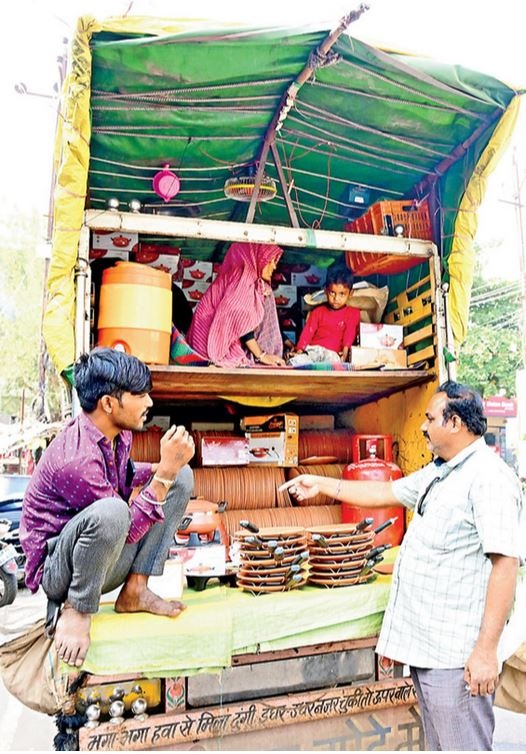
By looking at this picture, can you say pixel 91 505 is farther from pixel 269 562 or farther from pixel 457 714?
pixel 457 714

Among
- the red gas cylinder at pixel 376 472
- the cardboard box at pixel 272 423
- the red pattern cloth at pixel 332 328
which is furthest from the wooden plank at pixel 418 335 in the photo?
the cardboard box at pixel 272 423

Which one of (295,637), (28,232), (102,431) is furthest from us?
(28,232)

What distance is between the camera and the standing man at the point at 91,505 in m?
2.39

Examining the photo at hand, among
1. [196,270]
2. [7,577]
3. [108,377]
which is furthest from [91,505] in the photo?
[7,577]

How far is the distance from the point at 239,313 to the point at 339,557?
1.91 metres

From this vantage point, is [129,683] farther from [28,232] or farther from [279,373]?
[28,232]

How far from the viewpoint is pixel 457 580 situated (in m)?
2.51

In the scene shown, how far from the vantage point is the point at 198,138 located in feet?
12.7

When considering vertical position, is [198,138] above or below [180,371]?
above

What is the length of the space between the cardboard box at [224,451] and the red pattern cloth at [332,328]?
3.03 feet

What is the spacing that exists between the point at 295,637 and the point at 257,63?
9.73ft

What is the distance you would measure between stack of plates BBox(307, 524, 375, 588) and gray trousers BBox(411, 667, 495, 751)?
756mm

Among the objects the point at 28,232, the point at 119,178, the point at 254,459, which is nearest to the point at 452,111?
the point at 119,178

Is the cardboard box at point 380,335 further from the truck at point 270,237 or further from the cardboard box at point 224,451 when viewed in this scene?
the cardboard box at point 224,451
